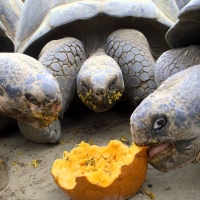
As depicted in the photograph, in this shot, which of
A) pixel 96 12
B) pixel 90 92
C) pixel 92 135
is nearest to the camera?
pixel 90 92

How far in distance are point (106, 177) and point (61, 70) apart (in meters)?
1.14

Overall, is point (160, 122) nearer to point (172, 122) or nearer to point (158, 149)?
point (172, 122)

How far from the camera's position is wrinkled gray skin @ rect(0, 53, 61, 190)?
5.43 ft

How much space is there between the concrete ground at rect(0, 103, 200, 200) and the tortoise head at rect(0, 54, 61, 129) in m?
0.37

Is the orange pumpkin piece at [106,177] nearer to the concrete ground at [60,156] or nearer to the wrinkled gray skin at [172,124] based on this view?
the concrete ground at [60,156]

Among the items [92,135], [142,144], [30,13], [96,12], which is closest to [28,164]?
[92,135]

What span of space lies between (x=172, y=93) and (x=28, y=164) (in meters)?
1.19

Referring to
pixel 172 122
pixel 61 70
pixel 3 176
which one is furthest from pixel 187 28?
pixel 3 176

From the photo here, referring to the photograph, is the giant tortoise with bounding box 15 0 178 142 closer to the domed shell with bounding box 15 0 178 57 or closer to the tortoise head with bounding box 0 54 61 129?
the domed shell with bounding box 15 0 178 57

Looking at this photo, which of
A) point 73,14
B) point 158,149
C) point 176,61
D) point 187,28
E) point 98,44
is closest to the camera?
point 158,149

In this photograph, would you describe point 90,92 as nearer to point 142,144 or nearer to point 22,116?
point 22,116

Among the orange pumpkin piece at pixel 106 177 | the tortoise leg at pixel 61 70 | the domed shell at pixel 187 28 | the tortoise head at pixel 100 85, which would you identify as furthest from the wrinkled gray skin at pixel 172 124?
the tortoise leg at pixel 61 70

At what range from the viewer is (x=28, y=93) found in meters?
1.65

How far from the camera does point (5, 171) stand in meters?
2.09
